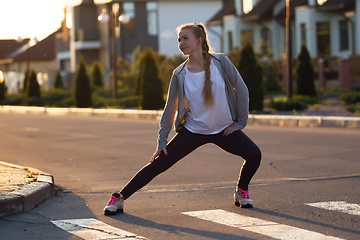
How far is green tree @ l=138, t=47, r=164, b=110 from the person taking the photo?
26.0 m

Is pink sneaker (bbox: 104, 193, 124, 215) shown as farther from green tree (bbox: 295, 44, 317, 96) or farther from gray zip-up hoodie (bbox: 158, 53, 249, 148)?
green tree (bbox: 295, 44, 317, 96)

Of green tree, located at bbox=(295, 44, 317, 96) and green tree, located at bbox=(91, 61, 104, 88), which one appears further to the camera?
green tree, located at bbox=(91, 61, 104, 88)

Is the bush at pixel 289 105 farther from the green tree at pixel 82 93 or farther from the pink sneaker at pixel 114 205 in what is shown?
the pink sneaker at pixel 114 205

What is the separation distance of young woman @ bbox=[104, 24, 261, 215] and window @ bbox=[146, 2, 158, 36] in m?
51.5

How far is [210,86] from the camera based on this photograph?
17.5 feet

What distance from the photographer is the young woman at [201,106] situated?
5.41m

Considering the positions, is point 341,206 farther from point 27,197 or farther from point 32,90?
point 32,90

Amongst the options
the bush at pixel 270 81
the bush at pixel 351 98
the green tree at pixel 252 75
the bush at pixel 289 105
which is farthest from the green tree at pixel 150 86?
the bush at pixel 270 81

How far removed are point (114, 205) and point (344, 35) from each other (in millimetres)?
32675

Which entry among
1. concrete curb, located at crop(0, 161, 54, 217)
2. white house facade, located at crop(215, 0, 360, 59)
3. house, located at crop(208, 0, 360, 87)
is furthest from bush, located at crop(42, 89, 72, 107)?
concrete curb, located at crop(0, 161, 54, 217)

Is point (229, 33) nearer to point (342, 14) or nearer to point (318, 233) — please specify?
point (342, 14)

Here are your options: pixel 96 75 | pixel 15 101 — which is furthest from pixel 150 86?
pixel 96 75

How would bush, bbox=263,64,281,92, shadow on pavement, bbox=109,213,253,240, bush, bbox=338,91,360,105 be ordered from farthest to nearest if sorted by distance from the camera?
bush, bbox=263,64,281,92
bush, bbox=338,91,360,105
shadow on pavement, bbox=109,213,253,240

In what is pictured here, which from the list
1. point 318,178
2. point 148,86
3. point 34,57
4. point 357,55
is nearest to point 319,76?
point 357,55
